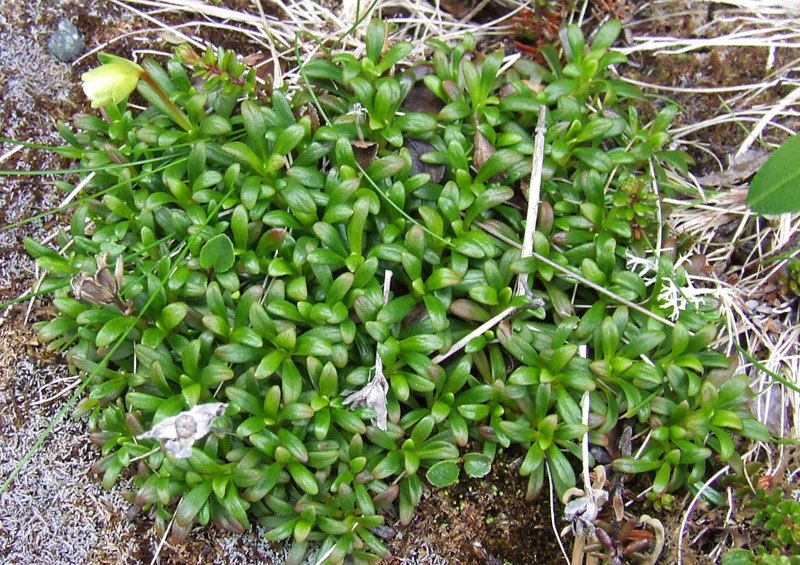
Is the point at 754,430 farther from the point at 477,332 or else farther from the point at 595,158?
the point at 595,158

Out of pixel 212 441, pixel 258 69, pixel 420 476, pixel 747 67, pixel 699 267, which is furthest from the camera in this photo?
pixel 747 67

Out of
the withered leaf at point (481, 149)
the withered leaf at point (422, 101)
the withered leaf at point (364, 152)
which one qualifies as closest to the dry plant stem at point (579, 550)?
the withered leaf at point (481, 149)

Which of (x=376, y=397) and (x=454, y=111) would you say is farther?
(x=454, y=111)

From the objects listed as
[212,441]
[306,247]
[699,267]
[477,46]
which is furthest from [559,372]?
[477,46]

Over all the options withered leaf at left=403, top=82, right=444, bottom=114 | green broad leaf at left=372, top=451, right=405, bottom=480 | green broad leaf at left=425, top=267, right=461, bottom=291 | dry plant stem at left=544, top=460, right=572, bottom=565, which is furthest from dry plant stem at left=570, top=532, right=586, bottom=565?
withered leaf at left=403, top=82, right=444, bottom=114

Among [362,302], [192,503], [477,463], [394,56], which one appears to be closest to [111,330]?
[192,503]

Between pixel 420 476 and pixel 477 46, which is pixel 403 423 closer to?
pixel 420 476

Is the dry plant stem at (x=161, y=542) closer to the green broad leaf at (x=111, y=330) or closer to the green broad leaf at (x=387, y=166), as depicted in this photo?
the green broad leaf at (x=111, y=330)
